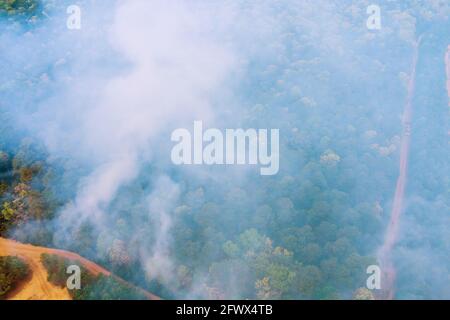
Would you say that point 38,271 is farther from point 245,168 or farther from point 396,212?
point 396,212

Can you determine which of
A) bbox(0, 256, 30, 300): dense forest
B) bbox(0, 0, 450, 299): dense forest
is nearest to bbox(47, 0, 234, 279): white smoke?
bbox(0, 0, 450, 299): dense forest

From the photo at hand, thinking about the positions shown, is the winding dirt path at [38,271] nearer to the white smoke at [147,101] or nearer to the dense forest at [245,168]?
the dense forest at [245,168]

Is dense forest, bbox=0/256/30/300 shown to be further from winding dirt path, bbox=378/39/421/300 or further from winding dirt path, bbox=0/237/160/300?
winding dirt path, bbox=378/39/421/300

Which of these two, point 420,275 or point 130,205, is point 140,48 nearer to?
point 130,205
